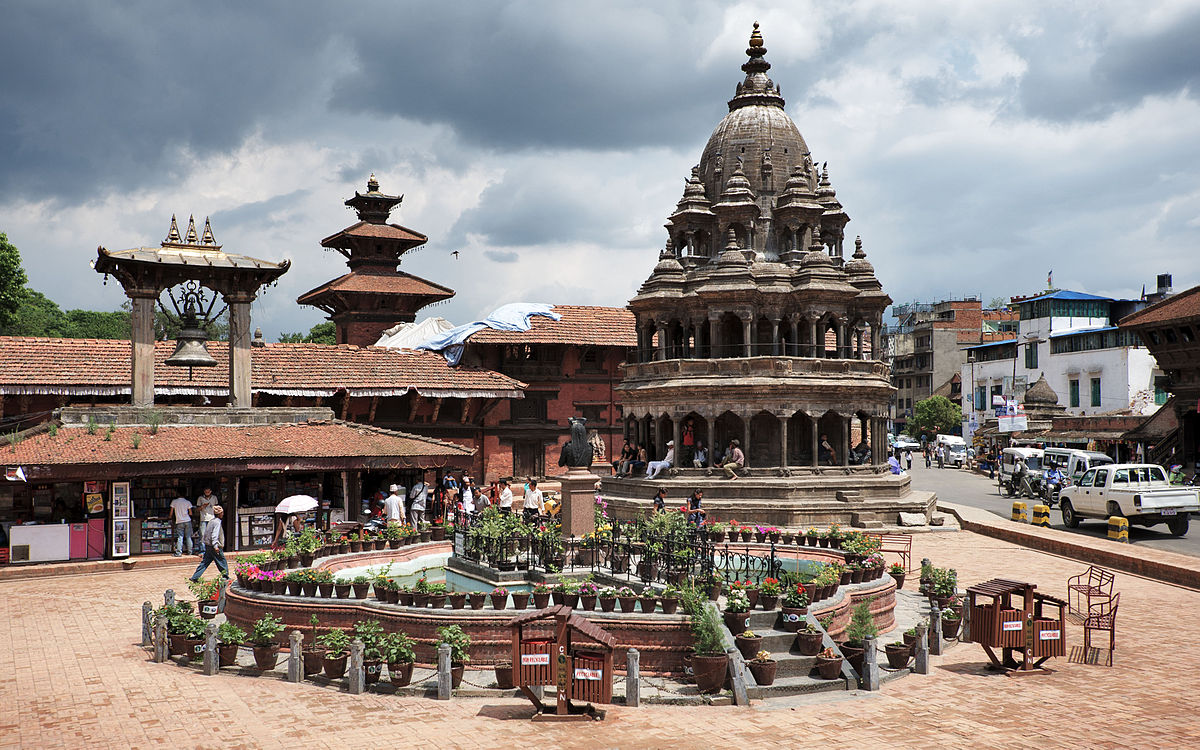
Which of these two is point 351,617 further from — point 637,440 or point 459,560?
point 637,440

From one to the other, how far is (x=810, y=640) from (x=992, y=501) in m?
30.5

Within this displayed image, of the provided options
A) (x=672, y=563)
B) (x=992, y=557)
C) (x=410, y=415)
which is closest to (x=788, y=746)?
(x=672, y=563)

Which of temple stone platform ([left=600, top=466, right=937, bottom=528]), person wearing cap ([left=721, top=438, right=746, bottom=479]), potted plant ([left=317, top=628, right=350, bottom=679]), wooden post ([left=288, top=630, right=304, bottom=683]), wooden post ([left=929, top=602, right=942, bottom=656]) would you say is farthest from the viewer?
person wearing cap ([left=721, top=438, right=746, bottom=479])

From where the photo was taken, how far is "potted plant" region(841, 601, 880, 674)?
45.6 feet

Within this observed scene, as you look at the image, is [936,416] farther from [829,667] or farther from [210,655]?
[210,655]

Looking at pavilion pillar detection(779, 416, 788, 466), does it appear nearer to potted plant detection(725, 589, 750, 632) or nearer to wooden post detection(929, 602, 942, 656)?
wooden post detection(929, 602, 942, 656)

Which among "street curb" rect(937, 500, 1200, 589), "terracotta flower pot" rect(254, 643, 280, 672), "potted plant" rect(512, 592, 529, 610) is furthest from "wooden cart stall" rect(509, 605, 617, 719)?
"street curb" rect(937, 500, 1200, 589)

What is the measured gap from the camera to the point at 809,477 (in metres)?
33.2

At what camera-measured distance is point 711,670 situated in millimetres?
13188

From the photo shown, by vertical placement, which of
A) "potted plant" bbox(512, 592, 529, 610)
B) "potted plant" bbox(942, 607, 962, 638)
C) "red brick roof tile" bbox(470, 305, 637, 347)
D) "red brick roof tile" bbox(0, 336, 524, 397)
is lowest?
"potted plant" bbox(942, 607, 962, 638)

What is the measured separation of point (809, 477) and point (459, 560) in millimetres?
16401

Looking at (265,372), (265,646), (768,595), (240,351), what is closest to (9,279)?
(265,372)

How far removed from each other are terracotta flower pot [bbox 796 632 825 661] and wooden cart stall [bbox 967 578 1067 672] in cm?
244

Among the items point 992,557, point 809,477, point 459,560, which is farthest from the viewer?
point 809,477
